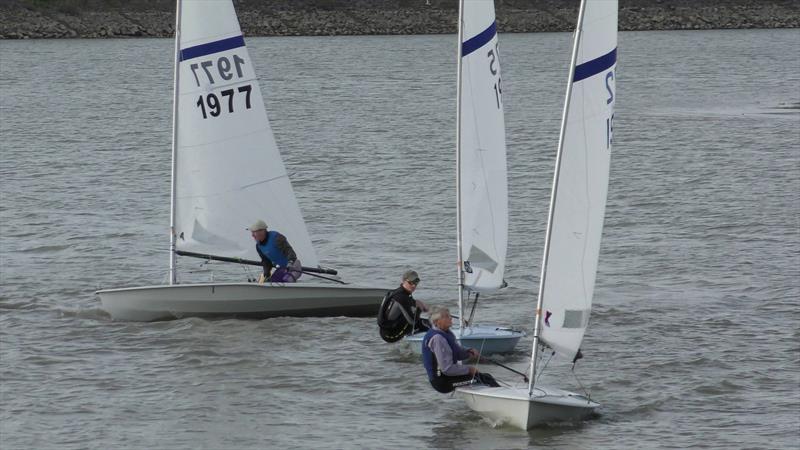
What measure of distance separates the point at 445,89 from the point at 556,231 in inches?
2075

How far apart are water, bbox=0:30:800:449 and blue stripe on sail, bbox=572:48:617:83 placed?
4070mm

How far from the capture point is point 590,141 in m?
15.1

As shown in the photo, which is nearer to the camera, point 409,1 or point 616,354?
point 616,354

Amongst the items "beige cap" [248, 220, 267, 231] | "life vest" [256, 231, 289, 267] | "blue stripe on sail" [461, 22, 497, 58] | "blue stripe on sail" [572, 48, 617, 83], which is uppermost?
"blue stripe on sail" [461, 22, 497, 58]

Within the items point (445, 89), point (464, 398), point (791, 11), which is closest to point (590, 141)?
point (464, 398)

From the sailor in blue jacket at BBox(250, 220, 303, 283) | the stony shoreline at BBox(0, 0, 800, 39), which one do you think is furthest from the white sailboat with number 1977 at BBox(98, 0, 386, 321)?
the stony shoreline at BBox(0, 0, 800, 39)

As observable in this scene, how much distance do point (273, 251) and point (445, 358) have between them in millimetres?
5463

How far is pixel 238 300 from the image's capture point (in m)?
20.9

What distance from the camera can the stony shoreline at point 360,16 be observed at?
336 feet

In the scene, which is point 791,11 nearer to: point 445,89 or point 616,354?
point 445,89

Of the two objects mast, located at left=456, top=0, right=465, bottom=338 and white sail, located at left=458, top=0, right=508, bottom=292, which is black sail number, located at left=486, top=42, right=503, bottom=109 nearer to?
white sail, located at left=458, top=0, right=508, bottom=292

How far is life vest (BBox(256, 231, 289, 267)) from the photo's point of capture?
20.9 m

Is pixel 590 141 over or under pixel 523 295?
A: over

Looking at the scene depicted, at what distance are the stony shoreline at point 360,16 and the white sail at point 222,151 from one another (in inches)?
3274
